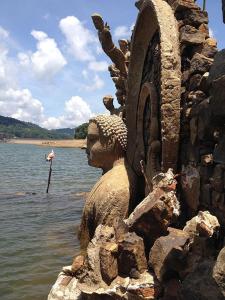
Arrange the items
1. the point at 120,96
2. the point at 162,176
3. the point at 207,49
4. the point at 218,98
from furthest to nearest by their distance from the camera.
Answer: the point at 120,96 → the point at 207,49 → the point at 162,176 → the point at 218,98

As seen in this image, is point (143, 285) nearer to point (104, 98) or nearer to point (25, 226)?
point (104, 98)

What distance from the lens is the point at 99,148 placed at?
6461 mm

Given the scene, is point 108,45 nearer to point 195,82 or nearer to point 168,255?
point 195,82

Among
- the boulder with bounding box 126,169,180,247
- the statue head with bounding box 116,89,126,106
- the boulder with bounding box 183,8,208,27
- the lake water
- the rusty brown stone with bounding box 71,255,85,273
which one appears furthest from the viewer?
the statue head with bounding box 116,89,126,106

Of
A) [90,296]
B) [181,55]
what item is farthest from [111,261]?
[181,55]

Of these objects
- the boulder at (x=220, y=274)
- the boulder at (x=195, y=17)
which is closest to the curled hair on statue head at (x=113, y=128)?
the boulder at (x=195, y=17)

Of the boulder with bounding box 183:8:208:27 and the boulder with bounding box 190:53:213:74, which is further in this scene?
the boulder with bounding box 183:8:208:27

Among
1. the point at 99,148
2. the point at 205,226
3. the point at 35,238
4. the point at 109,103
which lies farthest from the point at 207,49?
the point at 35,238

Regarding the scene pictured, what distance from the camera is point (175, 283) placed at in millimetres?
4012

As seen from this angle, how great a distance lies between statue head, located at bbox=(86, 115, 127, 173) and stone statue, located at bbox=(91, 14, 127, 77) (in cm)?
168

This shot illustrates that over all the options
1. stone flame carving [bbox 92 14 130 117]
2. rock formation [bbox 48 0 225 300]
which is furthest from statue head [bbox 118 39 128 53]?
rock formation [bbox 48 0 225 300]

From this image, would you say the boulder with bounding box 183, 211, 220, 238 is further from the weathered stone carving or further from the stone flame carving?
the stone flame carving

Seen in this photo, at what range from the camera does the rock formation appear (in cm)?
400

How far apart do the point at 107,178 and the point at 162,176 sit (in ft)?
4.64
